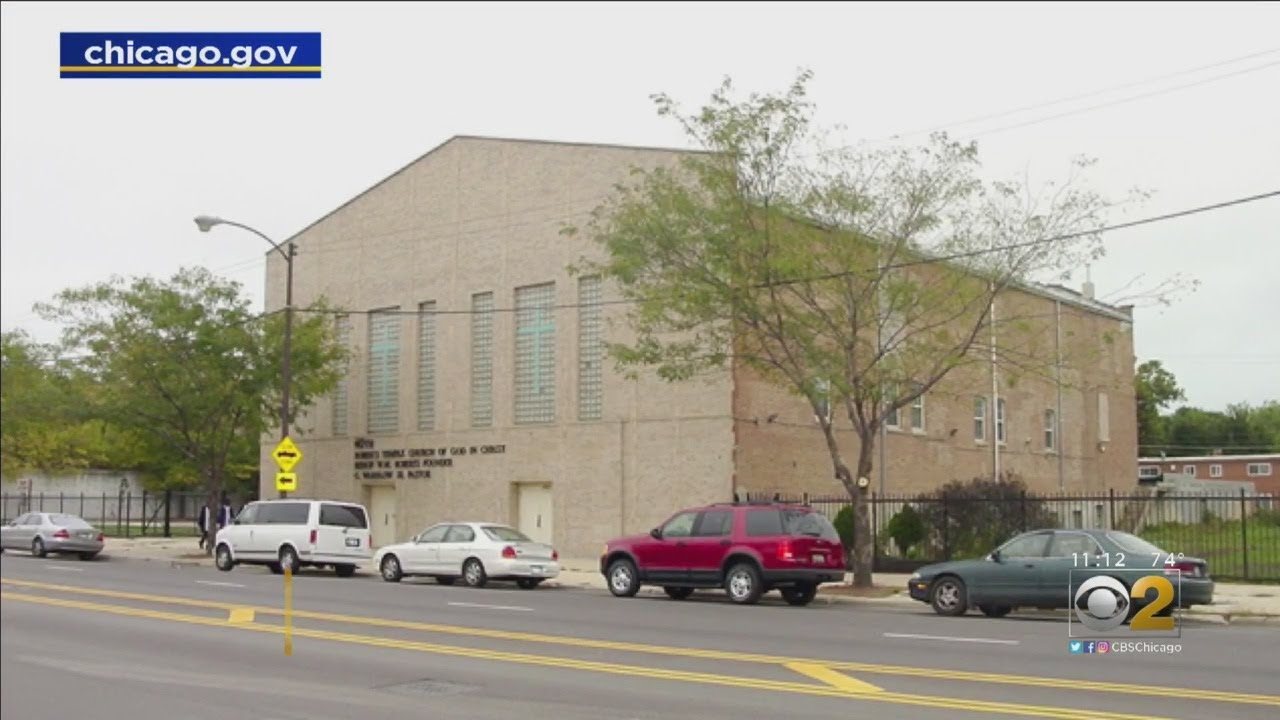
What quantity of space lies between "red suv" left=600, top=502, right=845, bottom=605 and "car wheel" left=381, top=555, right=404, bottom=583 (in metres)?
6.57

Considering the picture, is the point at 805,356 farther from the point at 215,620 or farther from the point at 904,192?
the point at 215,620

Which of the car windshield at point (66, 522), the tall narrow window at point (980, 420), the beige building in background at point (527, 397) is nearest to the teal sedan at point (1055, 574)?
the beige building in background at point (527, 397)

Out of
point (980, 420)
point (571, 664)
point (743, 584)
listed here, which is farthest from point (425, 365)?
point (571, 664)

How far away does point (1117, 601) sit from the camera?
19.0 metres

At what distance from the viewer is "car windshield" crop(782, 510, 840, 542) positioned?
22.9m

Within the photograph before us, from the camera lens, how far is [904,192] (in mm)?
26031

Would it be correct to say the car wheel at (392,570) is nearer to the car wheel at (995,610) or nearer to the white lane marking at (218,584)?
the white lane marking at (218,584)

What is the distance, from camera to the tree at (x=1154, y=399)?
220 feet

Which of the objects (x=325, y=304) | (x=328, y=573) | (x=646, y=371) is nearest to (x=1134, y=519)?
(x=646, y=371)

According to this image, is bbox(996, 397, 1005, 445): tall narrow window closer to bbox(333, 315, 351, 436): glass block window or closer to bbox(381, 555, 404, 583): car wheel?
bbox(333, 315, 351, 436): glass block window

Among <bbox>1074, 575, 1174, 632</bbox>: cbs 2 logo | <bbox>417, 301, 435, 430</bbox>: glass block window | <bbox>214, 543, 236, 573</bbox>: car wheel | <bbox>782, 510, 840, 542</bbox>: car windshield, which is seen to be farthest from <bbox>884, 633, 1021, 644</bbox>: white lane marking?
<bbox>417, 301, 435, 430</bbox>: glass block window

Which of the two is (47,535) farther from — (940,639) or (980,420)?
(980,420)

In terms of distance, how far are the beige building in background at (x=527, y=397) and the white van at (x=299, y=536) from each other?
643 cm

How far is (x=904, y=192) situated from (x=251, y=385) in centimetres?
2182
